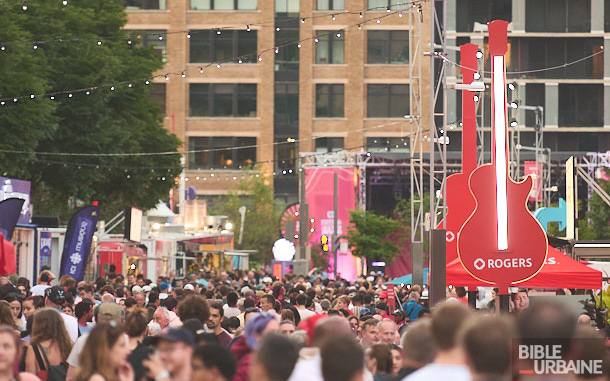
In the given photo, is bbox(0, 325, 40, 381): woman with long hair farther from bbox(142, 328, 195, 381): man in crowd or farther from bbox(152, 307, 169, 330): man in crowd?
bbox(152, 307, 169, 330): man in crowd

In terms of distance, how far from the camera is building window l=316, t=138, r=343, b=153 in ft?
248

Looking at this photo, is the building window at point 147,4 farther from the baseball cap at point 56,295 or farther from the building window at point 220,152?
the baseball cap at point 56,295

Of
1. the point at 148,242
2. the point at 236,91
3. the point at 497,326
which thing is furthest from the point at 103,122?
the point at 497,326

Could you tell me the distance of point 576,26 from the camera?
73875 millimetres

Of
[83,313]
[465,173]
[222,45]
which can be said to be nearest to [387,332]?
[83,313]

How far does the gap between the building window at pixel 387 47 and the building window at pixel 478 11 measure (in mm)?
3947

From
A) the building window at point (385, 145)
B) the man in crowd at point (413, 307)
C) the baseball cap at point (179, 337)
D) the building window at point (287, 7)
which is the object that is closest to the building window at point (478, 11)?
the building window at point (385, 145)

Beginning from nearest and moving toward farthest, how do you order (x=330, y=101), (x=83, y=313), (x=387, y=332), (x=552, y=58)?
(x=387, y=332) → (x=83, y=313) → (x=552, y=58) → (x=330, y=101)

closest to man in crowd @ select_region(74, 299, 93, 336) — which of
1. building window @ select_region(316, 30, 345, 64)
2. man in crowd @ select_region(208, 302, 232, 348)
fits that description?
man in crowd @ select_region(208, 302, 232, 348)

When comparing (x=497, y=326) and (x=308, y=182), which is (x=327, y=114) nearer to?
(x=308, y=182)

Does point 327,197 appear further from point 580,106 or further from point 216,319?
point 216,319

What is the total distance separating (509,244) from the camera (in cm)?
1764

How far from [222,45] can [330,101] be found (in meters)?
8.24

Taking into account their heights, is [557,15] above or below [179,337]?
above
